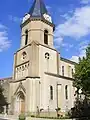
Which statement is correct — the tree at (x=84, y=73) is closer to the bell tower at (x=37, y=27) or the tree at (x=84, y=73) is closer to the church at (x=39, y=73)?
the church at (x=39, y=73)

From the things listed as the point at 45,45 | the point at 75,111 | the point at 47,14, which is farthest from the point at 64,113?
the point at 47,14

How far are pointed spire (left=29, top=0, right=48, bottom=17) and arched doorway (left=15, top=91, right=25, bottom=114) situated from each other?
1644cm

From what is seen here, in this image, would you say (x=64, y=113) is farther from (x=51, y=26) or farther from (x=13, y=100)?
(x=51, y=26)

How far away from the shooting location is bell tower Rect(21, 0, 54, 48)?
146 feet

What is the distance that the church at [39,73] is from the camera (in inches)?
1542

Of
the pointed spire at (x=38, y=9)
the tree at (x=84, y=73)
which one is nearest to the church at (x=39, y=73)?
the pointed spire at (x=38, y=9)

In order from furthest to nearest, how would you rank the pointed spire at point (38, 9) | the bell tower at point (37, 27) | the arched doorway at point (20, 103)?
the pointed spire at point (38, 9) → the bell tower at point (37, 27) → the arched doorway at point (20, 103)

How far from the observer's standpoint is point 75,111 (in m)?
43.3

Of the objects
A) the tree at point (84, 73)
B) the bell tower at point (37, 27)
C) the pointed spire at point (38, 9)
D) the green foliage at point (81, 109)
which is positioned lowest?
the green foliage at point (81, 109)

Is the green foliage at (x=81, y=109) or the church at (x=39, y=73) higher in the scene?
the church at (x=39, y=73)

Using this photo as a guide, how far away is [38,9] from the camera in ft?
155

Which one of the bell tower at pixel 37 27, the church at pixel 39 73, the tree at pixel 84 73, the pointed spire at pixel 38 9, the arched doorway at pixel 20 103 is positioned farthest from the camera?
the pointed spire at pixel 38 9

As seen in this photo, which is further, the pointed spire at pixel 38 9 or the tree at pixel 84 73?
the pointed spire at pixel 38 9

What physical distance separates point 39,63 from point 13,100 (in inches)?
352
